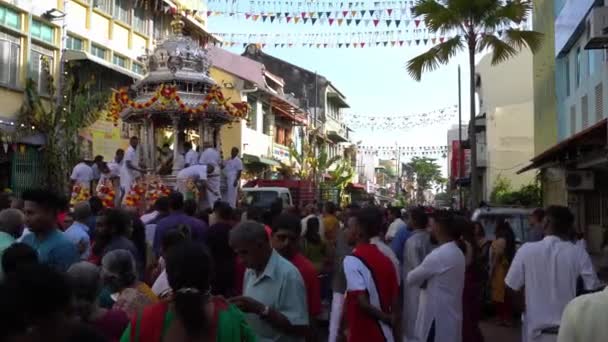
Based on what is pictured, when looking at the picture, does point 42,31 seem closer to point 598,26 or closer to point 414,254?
point 598,26

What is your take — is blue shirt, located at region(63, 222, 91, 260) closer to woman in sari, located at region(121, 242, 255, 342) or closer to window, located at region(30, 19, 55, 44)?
woman in sari, located at region(121, 242, 255, 342)

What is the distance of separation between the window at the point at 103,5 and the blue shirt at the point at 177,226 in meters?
20.1

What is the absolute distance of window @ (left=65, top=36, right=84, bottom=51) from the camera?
2500cm

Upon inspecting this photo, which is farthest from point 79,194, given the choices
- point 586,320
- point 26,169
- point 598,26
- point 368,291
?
point 586,320

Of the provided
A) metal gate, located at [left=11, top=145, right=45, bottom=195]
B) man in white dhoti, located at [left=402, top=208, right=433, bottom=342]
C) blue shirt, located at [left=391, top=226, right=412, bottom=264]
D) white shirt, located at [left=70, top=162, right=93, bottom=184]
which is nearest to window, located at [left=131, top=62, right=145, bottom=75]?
metal gate, located at [left=11, top=145, right=45, bottom=195]

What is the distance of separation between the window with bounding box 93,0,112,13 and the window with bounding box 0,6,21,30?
4.97m

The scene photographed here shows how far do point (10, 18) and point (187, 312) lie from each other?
2060 cm

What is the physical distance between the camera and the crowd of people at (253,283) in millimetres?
3033

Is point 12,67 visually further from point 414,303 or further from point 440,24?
point 414,303

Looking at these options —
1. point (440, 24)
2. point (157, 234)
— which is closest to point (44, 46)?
point (440, 24)

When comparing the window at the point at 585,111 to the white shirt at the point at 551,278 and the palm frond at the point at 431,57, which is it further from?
the white shirt at the point at 551,278

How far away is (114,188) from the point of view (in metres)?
16.9

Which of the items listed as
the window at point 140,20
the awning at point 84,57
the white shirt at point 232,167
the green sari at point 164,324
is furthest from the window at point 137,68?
the green sari at point 164,324

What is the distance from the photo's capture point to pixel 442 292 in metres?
6.25
